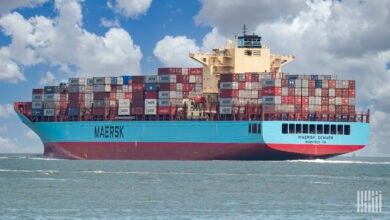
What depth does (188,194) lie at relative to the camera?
4528 cm

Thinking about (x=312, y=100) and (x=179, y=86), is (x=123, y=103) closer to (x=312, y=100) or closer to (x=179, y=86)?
(x=179, y=86)

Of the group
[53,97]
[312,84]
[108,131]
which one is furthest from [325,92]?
[53,97]

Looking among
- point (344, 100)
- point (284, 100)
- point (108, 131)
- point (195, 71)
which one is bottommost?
point (108, 131)

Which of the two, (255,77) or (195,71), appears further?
(195,71)

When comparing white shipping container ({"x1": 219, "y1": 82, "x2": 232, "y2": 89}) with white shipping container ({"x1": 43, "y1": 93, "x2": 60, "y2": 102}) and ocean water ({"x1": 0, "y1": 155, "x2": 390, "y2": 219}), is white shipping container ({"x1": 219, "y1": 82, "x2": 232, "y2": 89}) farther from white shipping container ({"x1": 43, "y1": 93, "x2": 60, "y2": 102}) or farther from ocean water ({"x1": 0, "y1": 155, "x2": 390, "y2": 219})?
white shipping container ({"x1": 43, "y1": 93, "x2": 60, "y2": 102})

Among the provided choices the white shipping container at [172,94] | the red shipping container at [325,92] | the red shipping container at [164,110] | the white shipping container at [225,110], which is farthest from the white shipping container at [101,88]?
the red shipping container at [325,92]

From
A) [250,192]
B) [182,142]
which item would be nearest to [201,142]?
[182,142]

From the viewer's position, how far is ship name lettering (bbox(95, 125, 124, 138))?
90.8 m

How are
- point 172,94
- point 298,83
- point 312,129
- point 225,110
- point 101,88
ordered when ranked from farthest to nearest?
point 101,88
point 172,94
point 225,110
point 312,129
point 298,83

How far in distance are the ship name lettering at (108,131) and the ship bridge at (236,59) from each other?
35.1 ft

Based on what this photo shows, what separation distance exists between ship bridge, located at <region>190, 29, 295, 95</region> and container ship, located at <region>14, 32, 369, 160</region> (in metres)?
0.11

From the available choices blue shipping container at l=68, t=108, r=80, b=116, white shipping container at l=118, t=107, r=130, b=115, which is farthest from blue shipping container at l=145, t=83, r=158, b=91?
blue shipping container at l=68, t=108, r=80, b=116

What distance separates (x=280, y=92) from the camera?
265 feet

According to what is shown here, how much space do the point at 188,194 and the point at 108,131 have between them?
47.4 metres
